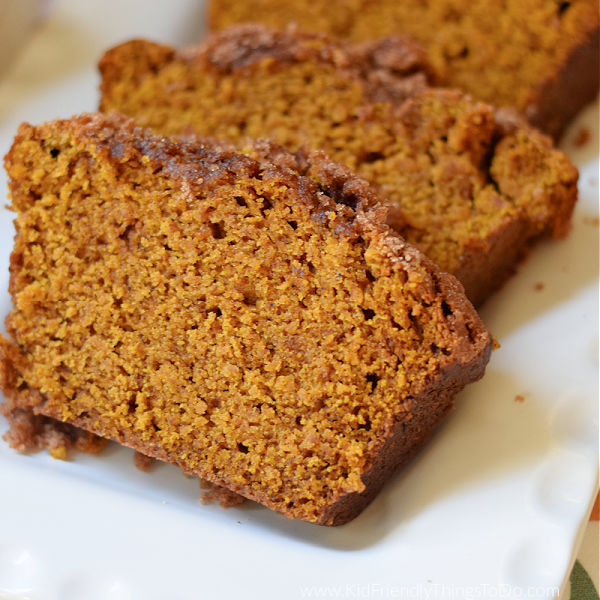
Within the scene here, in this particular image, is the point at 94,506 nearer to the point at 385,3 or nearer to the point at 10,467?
the point at 10,467

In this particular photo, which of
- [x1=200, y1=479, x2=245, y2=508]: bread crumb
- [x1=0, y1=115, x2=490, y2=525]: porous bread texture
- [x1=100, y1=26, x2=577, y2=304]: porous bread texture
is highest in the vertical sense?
[x1=100, y1=26, x2=577, y2=304]: porous bread texture

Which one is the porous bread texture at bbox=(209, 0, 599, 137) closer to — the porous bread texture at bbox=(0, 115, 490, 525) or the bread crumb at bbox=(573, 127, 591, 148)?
the bread crumb at bbox=(573, 127, 591, 148)

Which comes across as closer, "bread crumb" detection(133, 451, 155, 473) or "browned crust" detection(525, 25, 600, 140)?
"bread crumb" detection(133, 451, 155, 473)

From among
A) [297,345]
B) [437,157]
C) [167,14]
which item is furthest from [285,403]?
[167,14]

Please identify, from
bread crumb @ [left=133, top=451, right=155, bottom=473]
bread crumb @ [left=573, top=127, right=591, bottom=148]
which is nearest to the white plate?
bread crumb @ [left=133, top=451, right=155, bottom=473]

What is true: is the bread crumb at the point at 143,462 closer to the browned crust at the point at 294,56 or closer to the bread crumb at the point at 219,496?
the bread crumb at the point at 219,496

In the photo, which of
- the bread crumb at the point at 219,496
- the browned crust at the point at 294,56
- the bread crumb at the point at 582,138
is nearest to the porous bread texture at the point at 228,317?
the bread crumb at the point at 219,496

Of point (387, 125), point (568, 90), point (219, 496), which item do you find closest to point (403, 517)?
point (219, 496)

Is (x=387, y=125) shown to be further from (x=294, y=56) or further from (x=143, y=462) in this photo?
(x=143, y=462)
